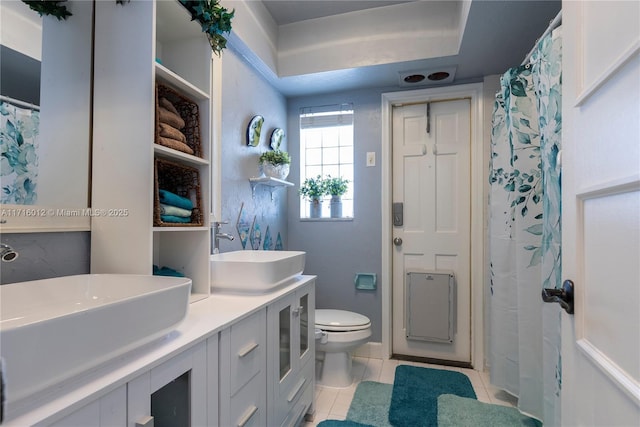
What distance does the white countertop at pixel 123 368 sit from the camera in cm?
53

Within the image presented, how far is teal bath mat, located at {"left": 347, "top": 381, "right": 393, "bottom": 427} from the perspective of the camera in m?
1.77

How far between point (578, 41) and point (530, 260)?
1256 millimetres

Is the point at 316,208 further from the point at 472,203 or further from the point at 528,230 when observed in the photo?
the point at 528,230

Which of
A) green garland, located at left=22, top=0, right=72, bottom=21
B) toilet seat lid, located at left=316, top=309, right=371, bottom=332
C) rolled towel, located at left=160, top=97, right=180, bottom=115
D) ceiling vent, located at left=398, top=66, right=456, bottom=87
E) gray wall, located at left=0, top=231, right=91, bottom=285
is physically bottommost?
toilet seat lid, located at left=316, top=309, right=371, bottom=332

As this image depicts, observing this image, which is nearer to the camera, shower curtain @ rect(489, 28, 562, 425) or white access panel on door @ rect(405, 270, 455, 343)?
shower curtain @ rect(489, 28, 562, 425)

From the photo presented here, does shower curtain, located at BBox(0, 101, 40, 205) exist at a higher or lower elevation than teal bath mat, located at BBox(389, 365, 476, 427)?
higher

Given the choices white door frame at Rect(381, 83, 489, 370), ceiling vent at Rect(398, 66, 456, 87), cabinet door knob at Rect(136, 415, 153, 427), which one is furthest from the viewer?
white door frame at Rect(381, 83, 489, 370)

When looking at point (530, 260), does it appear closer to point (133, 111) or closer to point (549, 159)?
point (549, 159)

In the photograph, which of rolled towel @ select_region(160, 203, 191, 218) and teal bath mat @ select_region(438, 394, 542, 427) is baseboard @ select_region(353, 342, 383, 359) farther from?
rolled towel @ select_region(160, 203, 191, 218)

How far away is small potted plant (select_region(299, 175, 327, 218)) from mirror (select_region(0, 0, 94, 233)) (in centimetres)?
166

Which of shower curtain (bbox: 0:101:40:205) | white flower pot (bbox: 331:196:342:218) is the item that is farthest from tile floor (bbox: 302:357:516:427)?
shower curtain (bbox: 0:101:40:205)

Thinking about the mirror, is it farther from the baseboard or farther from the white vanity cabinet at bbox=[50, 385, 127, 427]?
the baseboard

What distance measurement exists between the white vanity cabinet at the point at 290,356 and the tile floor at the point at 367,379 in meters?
0.18

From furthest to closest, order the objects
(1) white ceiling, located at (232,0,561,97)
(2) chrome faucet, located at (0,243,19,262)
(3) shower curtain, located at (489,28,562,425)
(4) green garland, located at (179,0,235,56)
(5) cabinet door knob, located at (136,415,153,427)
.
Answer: (1) white ceiling, located at (232,0,561,97)
(3) shower curtain, located at (489,28,562,425)
(4) green garland, located at (179,0,235,56)
(2) chrome faucet, located at (0,243,19,262)
(5) cabinet door knob, located at (136,415,153,427)
